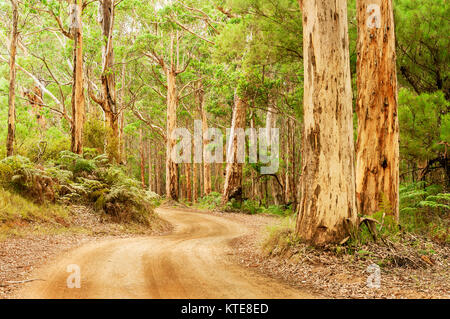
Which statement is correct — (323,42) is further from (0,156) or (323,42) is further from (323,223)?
(0,156)

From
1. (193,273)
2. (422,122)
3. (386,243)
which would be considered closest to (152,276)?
(193,273)

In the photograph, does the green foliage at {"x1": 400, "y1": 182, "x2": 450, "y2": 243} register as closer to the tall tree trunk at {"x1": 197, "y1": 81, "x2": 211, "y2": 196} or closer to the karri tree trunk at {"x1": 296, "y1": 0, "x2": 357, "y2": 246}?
the karri tree trunk at {"x1": 296, "y1": 0, "x2": 357, "y2": 246}

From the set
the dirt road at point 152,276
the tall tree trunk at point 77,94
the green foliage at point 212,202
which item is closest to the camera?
the dirt road at point 152,276

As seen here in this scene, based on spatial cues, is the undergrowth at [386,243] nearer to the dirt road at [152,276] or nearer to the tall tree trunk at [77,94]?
the dirt road at [152,276]

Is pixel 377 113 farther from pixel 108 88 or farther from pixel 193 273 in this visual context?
pixel 108 88

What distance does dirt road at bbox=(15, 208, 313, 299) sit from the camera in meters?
4.36

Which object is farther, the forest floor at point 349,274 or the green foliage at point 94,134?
the green foliage at point 94,134

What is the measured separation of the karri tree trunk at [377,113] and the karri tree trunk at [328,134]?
6.47 feet

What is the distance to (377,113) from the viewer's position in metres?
7.80

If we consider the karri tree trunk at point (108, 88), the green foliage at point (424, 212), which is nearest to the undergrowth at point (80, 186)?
the karri tree trunk at point (108, 88)

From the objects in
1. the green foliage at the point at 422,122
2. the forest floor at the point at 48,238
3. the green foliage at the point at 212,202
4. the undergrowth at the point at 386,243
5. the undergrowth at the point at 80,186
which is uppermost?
the green foliage at the point at 422,122

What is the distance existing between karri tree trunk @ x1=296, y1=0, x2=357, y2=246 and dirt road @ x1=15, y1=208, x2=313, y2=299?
149 cm

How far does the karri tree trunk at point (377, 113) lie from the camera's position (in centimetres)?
774

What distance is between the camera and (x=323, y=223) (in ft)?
19.4
